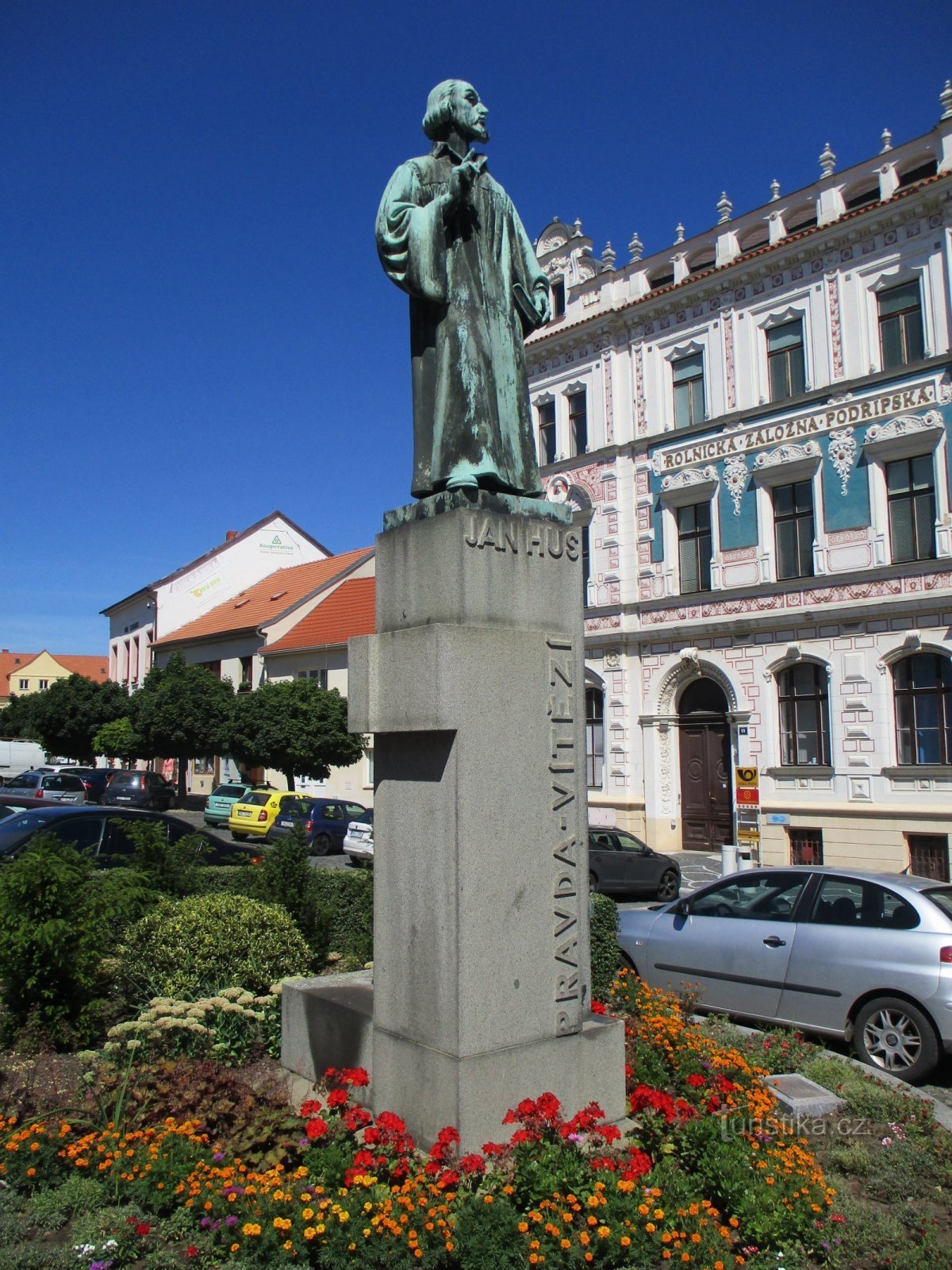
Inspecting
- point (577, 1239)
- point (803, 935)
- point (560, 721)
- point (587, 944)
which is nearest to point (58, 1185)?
point (577, 1239)

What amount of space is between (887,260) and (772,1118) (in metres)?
22.0

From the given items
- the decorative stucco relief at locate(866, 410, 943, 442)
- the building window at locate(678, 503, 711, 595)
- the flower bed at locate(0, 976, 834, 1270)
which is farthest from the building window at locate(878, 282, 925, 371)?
the flower bed at locate(0, 976, 834, 1270)

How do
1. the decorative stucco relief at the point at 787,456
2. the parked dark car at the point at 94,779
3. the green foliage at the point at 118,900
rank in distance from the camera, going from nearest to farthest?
the green foliage at the point at 118,900, the decorative stucco relief at the point at 787,456, the parked dark car at the point at 94,779

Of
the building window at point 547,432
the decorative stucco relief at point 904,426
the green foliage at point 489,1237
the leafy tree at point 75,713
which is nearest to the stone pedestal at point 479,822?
the green foliage at point 489,1237

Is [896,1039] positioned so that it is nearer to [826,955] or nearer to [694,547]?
[826,955]

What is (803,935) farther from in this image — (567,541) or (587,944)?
(567,541)

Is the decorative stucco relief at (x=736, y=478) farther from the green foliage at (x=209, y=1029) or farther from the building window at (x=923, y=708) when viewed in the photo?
the green foliage at (x=209, y=1029)

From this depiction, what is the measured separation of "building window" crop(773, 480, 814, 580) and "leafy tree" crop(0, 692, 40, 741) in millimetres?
38766

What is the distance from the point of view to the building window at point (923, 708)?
21.3 m

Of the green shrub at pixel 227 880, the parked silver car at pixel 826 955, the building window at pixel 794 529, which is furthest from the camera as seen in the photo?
the building window at pixel 794 529

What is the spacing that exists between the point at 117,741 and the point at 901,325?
107ft

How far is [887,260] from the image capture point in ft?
74.4

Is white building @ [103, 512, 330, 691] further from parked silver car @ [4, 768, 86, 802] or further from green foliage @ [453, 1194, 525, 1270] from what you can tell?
green foliage @ [453, 1194, 525, 1270]

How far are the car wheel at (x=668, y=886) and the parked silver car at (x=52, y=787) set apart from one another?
21229 mm
